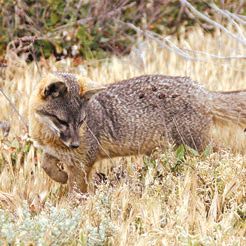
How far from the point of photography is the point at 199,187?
205 inches

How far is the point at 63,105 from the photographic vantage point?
5.39 meters

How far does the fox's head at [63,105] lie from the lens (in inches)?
210

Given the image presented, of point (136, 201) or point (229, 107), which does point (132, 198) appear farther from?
point (229, 107)

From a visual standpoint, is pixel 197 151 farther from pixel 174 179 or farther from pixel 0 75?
A: pixel 0 75

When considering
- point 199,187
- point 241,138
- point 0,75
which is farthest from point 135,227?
point 0,75

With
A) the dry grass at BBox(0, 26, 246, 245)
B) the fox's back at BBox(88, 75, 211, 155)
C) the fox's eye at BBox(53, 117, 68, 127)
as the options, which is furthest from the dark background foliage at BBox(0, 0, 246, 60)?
the fox's eye at BBox(53, 117, 68, 127)

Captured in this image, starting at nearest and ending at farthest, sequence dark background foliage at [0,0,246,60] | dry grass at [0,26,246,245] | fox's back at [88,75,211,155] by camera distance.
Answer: dry grass at [0,26,246,245], fox's back at [88,75,211,155], dark background foliage at [0,0,246,60]

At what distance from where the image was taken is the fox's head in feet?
17.5

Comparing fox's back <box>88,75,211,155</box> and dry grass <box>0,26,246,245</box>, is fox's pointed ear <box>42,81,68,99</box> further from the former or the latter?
dry grass <box>0,26,246,245</box>

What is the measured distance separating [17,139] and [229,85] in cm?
230

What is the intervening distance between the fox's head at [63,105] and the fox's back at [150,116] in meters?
0.46

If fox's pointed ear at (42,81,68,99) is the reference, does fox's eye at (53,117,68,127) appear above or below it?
below

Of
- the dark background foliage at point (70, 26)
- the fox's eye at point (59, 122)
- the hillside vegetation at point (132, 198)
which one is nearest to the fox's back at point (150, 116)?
the hillside vegetation at point (132, 198)

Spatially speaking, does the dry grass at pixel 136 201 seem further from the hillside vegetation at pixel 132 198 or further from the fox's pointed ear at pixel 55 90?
the fox's pointed ear at pixel 55 90
